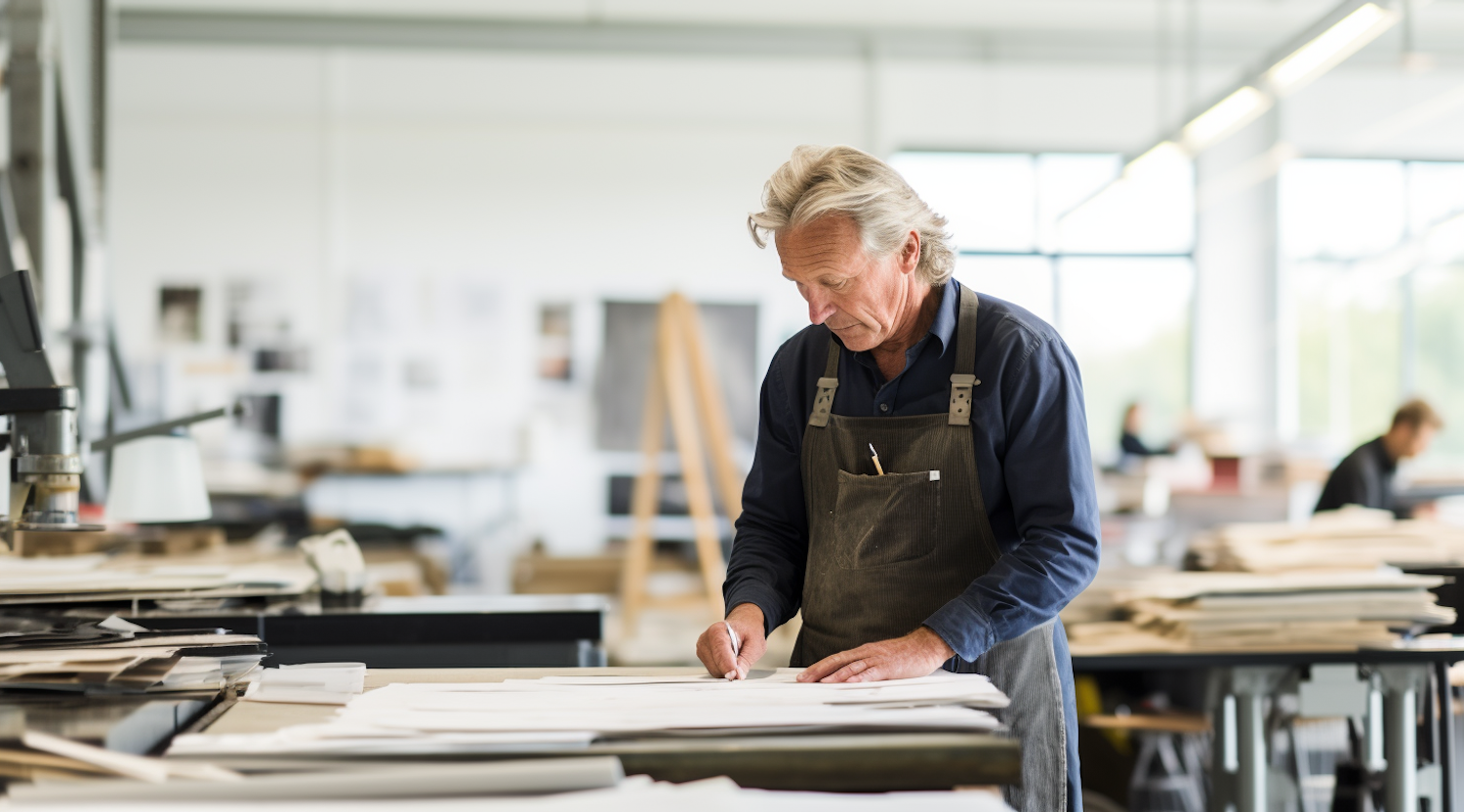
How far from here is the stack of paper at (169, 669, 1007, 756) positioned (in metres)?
1.02

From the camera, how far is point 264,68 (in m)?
8.29

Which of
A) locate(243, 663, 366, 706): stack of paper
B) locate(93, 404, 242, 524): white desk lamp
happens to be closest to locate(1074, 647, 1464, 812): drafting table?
locate(243, 663, 366, 706): stack of paper

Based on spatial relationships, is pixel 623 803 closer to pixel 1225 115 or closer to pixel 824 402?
pixel 824 402

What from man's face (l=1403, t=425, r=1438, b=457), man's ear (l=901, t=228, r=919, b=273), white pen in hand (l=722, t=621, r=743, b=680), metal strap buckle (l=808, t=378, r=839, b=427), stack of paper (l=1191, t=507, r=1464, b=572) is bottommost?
stack of paper (l=1191, t=507, r=1464, b=572)

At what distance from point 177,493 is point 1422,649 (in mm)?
2561

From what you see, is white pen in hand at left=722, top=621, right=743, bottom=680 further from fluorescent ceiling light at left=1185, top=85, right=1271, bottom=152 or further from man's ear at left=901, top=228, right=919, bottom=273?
fluorescent ceiling light at left=1185, top=85, right=1271, bottom=152

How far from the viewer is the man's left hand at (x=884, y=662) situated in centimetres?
135

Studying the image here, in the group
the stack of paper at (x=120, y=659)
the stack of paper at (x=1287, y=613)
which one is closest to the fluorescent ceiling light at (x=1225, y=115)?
the stack of paper at (x=1287, y=613)

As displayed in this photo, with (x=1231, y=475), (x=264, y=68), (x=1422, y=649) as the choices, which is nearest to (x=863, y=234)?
(x=1422, y=649)

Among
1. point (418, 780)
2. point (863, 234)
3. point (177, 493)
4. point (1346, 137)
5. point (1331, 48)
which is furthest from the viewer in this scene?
point (1346, 137)

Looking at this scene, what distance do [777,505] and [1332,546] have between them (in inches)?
72.8

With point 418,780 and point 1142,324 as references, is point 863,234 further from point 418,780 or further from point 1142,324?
point 1142,324

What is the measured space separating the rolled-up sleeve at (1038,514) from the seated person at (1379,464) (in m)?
3.55

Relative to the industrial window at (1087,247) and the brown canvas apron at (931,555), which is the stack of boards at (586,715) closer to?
the brown canvas apron at (931,555)
